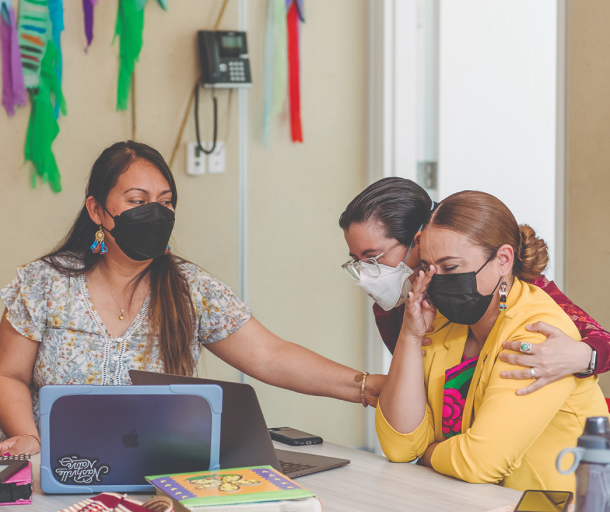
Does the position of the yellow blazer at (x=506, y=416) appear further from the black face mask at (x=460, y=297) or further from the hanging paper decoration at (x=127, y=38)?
the hanging paper decoration at (x=127, y=38)

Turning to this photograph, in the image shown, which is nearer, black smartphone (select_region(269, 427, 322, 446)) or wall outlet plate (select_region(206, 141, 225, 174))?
black smartphone (select_region(269, 427, 322, 446))

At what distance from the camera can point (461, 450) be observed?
1.23 metres

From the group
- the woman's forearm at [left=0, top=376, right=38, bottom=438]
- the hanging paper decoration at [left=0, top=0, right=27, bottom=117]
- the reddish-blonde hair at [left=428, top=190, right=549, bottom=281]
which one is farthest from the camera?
the hanging paper decoration at [left=0, top=0, right=27, bottom=117]

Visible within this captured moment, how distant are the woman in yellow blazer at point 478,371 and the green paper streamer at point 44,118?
5.53ft

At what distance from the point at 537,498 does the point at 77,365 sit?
46.6 inches

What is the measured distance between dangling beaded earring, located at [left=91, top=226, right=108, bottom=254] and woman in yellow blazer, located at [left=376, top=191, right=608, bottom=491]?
2.82 feet

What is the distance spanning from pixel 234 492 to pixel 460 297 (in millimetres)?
627

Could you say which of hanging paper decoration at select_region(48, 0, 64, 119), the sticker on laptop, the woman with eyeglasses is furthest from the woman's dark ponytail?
hanging paper decoration at select_region(48, 0, 64, 119)

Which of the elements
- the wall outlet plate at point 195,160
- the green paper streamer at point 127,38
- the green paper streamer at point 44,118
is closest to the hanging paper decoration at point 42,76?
the green paper streamer at point 44,118

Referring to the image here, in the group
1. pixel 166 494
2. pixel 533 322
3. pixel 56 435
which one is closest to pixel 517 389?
pixel 533 322

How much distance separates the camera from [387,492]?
117cm

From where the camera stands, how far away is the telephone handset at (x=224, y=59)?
8.84 feet

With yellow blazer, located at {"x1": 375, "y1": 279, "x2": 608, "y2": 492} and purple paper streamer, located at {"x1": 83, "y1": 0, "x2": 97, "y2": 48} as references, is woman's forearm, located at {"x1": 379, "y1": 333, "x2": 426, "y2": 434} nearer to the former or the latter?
yellow blazer, located at {"x1": 375, "y1": 279, "x2": 608, "y2": 492}

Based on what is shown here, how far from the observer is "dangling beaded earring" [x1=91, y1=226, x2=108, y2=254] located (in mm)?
1822
